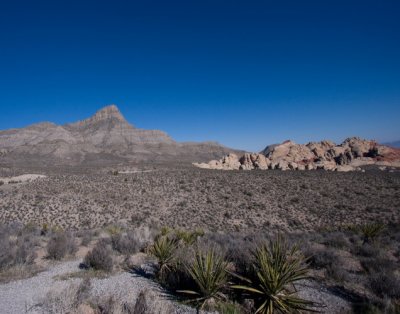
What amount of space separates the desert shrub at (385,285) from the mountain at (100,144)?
91046mm

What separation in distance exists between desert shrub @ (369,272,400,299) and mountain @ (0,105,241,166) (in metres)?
91.0

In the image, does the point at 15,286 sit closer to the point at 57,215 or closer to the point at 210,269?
the point at 210,269

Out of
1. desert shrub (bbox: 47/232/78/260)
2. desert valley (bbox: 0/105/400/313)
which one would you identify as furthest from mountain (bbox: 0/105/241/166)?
desert shrub (bbox: 47/232/78/260)

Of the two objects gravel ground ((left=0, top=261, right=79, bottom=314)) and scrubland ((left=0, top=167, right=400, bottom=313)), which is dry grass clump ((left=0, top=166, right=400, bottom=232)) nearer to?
scrubland ((left=0, top=167, right=400, bottom=313))

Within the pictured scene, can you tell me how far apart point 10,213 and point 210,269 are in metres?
20.7

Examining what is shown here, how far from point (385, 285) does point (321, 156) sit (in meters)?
71.7

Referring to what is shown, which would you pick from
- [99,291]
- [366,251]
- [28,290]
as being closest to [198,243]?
[99,291]

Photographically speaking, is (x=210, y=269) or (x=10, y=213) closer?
(x=210, y=269)

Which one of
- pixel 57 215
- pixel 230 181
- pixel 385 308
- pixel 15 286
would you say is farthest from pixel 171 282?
pixel 230 181

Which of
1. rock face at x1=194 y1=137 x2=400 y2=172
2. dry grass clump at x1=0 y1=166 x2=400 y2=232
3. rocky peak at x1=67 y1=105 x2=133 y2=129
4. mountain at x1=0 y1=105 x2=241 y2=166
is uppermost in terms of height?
rocky peak at x1=67 y1=105 x2=133 y2=129

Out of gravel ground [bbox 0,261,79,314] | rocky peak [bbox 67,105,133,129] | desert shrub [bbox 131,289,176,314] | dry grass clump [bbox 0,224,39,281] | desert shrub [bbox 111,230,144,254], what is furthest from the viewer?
rocky peak [bbox 67,105,133,129]

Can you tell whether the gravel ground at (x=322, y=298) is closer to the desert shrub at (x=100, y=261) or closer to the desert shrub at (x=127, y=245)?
the desert shrub at (x=100, y=261)

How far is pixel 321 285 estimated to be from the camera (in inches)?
269

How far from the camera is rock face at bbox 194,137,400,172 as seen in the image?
62.5m
